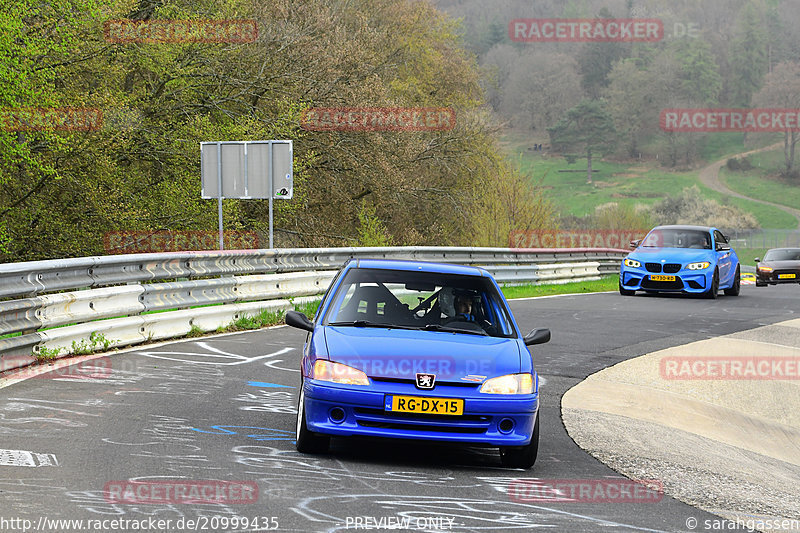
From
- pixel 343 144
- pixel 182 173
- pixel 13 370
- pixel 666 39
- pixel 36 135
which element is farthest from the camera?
pixel 666 39

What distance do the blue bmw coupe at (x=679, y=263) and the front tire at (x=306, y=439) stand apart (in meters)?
17.6

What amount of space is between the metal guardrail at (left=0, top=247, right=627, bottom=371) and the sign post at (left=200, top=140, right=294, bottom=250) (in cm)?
193

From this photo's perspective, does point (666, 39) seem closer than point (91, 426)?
No

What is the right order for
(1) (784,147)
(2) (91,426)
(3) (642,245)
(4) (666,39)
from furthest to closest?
1. (4) (666,39)
2. (1) (784,147)
3. (3) (642,245)
4. (2) (91,426)

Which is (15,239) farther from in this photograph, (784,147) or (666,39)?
(666,39)

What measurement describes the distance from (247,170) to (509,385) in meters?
13.0

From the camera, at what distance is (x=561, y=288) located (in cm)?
2697

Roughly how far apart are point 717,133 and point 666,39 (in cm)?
2368

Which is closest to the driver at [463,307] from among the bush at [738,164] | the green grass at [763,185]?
the green grass at [763,185]

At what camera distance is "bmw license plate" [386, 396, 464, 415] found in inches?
257

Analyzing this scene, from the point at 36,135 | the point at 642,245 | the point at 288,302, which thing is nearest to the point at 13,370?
the point at 288,302

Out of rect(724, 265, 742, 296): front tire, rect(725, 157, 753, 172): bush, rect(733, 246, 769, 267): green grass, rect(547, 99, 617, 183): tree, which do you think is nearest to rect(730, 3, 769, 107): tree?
rect(725, 157, 753, 172): bush

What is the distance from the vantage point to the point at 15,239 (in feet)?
79.7

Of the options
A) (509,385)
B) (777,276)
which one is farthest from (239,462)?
(777,276)
